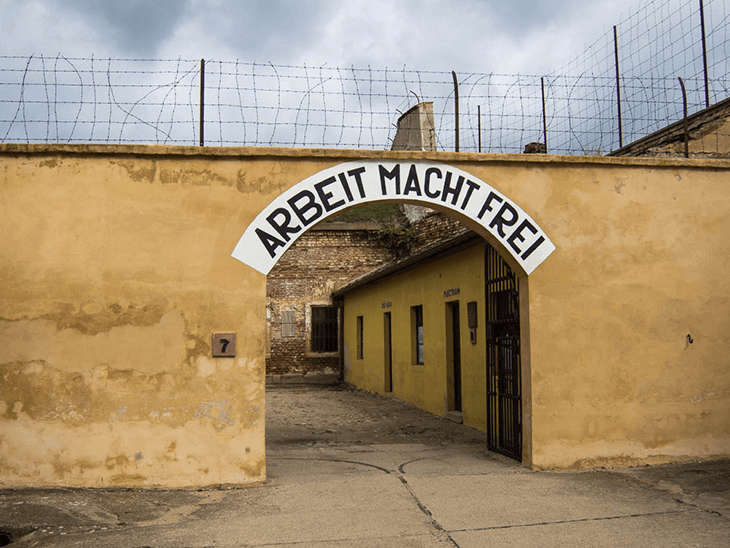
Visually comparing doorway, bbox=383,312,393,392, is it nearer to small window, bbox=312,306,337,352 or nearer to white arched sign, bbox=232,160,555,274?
small window, bbox=312,306,337,352

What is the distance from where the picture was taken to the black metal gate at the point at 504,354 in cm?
769

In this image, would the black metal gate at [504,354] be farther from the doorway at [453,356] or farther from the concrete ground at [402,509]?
the doorway at [453,356]

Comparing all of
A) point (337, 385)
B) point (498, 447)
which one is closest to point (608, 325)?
point (498, 447)

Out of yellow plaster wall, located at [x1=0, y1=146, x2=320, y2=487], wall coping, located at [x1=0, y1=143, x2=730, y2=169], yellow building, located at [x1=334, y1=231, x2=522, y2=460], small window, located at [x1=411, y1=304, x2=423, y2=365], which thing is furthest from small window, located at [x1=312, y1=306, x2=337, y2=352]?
yellow plaster wall, located at [x1=0, y1=146, x2=320, y2=487]

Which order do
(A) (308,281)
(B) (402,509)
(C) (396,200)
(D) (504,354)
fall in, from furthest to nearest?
(A) (308,281), (D) (504,354), (C) (396,200), (B) (402,509)

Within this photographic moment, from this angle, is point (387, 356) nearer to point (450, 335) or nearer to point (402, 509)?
point (450, 335)

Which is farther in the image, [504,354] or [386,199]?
[504,354]

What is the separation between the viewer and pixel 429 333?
13.6 metres

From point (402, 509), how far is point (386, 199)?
121 inches

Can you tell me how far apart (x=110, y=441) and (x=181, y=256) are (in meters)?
1.87

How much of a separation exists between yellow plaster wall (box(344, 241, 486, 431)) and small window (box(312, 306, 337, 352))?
2410 mm

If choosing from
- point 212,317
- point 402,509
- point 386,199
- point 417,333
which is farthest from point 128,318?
point 417,333

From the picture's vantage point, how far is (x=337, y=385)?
73.3 ft

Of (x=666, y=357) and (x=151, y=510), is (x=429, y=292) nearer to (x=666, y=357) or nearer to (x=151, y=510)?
(x=666, y=357)
